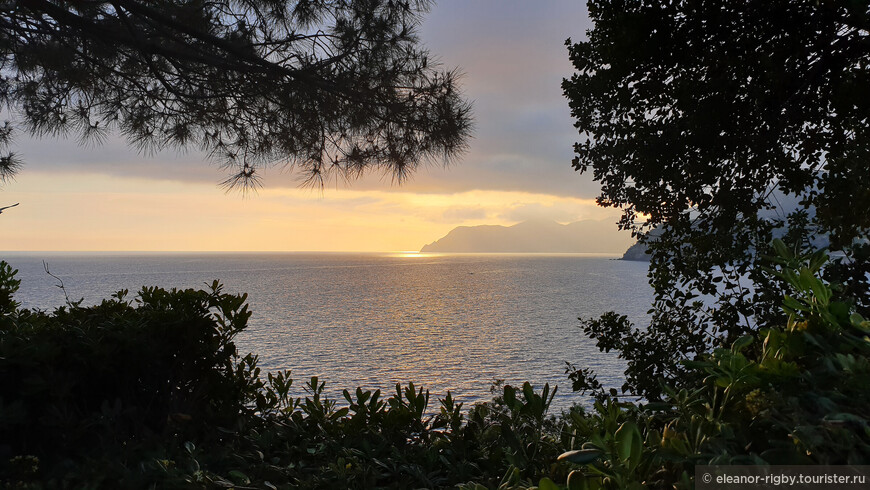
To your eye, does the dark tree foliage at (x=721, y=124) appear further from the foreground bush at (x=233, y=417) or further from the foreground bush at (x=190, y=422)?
the foreground bush at (x=190, y=422)

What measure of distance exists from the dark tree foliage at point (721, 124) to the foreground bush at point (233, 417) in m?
1.69

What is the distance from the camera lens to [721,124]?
15.5 feet

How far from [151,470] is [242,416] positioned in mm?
1005

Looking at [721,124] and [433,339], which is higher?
[721,124]

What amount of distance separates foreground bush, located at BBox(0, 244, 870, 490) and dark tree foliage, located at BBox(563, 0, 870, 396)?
1692mm

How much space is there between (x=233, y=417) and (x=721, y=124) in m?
4.40

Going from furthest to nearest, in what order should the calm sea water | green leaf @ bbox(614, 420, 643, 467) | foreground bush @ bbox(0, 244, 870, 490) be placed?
the calm sea water
foreground bush @ bbox(0, 244, 870, 490)
green leaf @ bbox(614, 420, 643, 467)

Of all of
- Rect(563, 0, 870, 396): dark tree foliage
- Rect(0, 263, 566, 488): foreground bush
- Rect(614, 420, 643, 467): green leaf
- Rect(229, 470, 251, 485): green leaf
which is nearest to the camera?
Rect(614, 420, 643, 467): green leaf

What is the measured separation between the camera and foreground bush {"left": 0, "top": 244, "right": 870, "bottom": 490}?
5.30ft

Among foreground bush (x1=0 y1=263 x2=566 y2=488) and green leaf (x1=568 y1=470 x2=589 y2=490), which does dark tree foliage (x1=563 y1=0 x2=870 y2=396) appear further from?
green leaf (x1=568 y1=470 x2=589 y2=490)

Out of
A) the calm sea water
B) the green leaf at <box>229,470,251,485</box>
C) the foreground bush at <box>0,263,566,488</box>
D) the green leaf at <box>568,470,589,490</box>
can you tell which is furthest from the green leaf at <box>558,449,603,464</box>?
the calm sea water

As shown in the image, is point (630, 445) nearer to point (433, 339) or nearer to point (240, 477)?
point (240, 477)

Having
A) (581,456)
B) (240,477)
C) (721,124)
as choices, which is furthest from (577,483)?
(721,124)

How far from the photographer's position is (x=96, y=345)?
11.9ft
